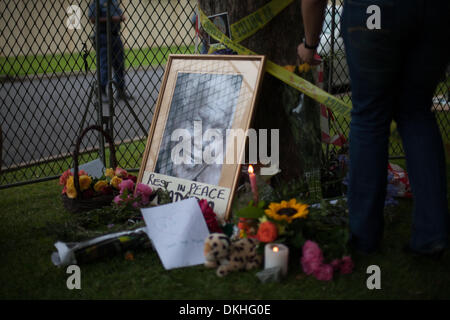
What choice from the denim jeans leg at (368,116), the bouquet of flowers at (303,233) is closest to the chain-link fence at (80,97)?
the denim jeans leg at (368,116)

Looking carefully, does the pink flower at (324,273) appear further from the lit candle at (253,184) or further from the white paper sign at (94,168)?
the white paper sign at (94,168)

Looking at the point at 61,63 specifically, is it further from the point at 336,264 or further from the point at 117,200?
the point at 336,264

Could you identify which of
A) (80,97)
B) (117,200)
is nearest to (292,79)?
(117,200)

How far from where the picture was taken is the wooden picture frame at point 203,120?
240 centimetres

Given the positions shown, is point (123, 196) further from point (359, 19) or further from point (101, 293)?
point (359, 19)

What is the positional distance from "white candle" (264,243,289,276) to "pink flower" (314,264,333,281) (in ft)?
0.41

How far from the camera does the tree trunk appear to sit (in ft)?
8.36

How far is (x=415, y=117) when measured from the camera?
194 centimetres

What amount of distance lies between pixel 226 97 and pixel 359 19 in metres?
0.87

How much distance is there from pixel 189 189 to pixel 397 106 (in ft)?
3.53

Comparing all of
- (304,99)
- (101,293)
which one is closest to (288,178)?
(304,99)

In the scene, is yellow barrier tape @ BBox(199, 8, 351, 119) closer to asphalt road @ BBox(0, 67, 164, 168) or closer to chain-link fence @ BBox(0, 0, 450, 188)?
chain-link fence @ BBox(0, 0, 450, 188)

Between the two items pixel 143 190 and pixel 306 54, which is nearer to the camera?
pixel 306 54

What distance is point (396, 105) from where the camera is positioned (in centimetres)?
199
